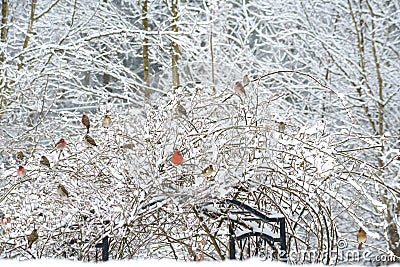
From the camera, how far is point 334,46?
21.4ft

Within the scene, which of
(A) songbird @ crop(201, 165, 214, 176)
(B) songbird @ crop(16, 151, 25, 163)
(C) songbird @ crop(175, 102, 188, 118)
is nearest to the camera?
(A) songbird @ crop(201, 165, 214, 176)

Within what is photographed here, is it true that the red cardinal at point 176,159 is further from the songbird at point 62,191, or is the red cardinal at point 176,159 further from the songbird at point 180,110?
the songbird at point 62,191

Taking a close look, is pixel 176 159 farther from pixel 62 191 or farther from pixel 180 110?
pixel 62 191

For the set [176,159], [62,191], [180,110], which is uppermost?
[180,110]

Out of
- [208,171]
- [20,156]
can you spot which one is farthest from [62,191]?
[20,156]

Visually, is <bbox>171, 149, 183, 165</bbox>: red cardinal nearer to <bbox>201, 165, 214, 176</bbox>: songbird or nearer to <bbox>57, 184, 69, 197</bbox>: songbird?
<bbox>201, 165, 214, 176</bbox>: songbird

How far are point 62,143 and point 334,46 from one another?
4964 mm

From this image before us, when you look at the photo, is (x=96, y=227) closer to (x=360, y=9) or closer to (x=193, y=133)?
(x=193, y=133)

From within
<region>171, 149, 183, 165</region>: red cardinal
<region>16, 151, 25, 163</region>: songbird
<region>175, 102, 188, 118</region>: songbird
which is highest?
<region>175, 102, 188, 118</region>: songbird

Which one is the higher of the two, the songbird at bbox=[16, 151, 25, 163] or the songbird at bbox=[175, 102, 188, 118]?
the songbird at bbox=[175, 102, 188, 118]

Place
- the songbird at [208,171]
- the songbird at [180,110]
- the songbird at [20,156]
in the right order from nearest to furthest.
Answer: the songbird at [208,171] < the songbird at [180,110] < the songbird at [20,156]

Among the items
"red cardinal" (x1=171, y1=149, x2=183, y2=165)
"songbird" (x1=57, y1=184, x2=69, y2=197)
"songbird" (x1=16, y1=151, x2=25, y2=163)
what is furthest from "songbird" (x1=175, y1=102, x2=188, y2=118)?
"songbird" (x1=16, y1=151, x2=25, y2=163)

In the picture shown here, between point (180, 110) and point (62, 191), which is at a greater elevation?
point (180, 110)

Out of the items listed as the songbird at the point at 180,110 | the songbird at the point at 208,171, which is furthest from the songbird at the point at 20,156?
the songbird at the point at 208,171
